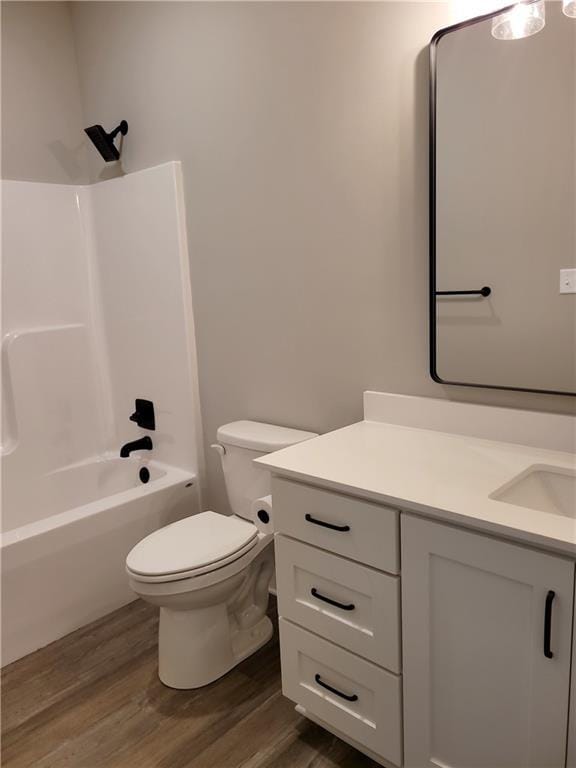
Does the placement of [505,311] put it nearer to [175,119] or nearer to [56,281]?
[175,119]

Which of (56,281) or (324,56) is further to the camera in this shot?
(56,281)

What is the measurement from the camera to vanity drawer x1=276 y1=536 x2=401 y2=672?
1315 mm

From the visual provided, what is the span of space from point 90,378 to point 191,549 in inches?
54.4

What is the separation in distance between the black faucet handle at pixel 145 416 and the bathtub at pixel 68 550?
0.18 meters

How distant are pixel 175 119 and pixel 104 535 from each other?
1669 mm

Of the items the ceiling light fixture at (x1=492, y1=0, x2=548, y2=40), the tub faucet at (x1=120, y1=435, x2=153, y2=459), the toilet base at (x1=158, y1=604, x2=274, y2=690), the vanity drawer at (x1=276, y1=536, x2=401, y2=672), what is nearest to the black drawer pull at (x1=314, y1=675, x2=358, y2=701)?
the vanity drawer at (x1=276, y1=536, x2=401, y2=672)

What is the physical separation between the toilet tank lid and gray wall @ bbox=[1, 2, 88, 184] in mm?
1564

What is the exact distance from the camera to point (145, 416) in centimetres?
271

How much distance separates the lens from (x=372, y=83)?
1.70 metres

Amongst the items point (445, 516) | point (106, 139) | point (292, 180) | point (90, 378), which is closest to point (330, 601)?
point (445, 516)

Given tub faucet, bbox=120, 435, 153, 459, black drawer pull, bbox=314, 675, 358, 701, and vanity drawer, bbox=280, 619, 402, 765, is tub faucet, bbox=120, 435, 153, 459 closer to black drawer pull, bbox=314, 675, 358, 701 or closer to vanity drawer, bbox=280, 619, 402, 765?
vanity drawer, bbox=280, 619, 402, 765

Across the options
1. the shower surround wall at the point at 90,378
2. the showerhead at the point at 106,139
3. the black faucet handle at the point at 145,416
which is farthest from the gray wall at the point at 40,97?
the black faucet handle at the point at 145,416

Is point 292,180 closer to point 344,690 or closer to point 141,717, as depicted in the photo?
point 344,690

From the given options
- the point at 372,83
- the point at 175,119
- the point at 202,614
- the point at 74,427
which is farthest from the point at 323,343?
the point at 74,427
